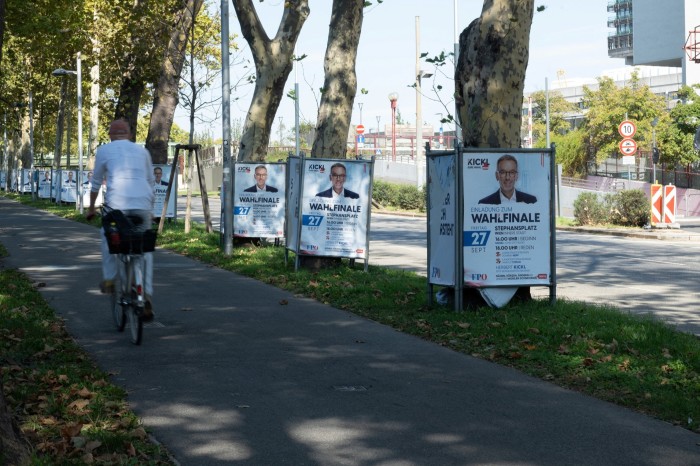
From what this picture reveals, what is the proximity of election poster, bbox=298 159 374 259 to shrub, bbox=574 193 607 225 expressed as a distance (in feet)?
69.5

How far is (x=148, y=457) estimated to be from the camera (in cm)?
573

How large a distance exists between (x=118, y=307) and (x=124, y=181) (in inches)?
48.6

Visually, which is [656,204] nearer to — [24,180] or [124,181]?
[124,181]

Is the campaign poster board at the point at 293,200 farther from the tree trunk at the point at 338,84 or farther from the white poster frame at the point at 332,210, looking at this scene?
the tree trunk at the point at 338,84

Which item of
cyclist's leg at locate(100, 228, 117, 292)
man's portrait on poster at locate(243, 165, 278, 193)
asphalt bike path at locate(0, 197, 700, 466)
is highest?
man's portrait on poster at locate(243, 165, 278, 193)

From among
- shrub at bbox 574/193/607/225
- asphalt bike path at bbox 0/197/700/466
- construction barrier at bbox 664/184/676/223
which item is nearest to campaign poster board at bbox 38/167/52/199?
shrub at bbox 574/193/607/225

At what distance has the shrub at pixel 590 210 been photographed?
3641 centimetres

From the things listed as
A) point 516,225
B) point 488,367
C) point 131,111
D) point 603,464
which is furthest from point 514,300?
point 131,111

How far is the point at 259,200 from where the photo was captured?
854 inches

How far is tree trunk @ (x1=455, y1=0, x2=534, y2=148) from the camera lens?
11766mm

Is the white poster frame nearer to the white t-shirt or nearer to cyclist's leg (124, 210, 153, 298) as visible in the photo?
the white t-shirt

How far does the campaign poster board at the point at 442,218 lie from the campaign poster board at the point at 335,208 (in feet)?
14.5

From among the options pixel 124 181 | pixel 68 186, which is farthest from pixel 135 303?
pixel 68 186

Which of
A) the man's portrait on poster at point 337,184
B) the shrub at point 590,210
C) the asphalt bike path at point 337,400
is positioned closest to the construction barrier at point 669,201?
the shrub at point 590,210
